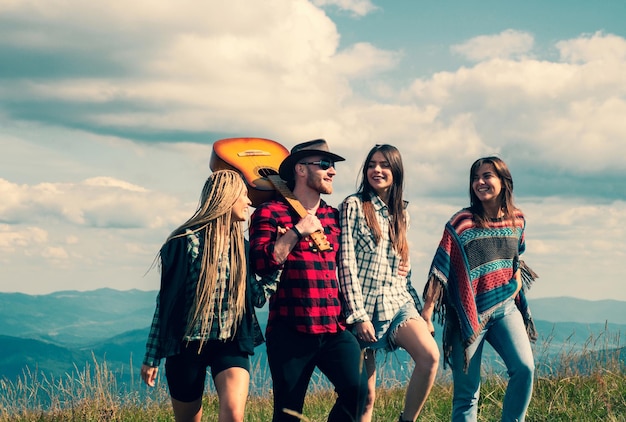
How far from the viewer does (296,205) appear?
18.4 feet

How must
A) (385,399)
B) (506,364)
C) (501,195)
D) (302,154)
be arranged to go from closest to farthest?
(302,154)
(506,364)
(501,195)
(385,399)

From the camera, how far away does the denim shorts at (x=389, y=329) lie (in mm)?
5719

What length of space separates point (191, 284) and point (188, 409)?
0.84m

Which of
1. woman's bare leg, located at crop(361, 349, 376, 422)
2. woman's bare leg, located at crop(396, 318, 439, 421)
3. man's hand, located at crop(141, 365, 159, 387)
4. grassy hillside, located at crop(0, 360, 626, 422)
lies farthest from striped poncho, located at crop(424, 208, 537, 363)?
man's hand, located at crop(141, 365, 159, 387)

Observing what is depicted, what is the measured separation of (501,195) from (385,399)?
143 inches

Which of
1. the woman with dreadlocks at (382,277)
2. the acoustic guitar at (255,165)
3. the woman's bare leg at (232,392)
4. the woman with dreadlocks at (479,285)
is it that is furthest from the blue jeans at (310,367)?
the woman with dreadlocks at (479,285)

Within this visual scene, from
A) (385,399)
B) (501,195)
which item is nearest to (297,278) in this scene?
(501,195)

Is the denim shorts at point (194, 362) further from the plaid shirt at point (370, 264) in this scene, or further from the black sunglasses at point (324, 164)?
the black sunglasses at point (324, 164)

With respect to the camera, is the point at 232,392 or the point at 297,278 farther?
the point at 297,278

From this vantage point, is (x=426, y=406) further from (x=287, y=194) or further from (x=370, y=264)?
(x=287, y=194)

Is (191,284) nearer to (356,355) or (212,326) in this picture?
(212,326)

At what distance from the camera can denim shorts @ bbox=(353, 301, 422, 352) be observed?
5.72 m

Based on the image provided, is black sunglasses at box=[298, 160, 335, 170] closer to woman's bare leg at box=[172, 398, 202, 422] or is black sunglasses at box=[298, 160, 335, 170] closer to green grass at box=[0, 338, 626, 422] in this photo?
woman's bare leg at box=[172, 398, 202, 422]

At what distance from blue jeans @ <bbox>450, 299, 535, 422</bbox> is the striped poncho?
0.30 feet
